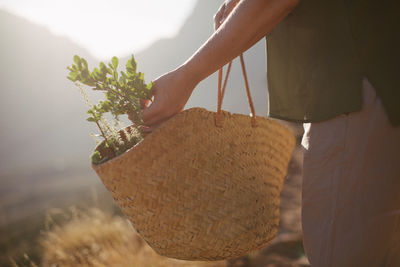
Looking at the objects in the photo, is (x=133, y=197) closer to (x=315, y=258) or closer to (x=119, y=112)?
(x=119, y=112)

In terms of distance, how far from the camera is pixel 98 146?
2.83 ft

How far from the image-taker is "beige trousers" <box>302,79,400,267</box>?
0.70 metres

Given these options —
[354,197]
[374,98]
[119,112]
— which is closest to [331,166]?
[354,197]

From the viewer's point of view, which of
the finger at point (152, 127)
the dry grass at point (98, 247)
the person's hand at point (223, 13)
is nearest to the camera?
the finger at point (152, 127)

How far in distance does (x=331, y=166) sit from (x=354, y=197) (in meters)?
0.10

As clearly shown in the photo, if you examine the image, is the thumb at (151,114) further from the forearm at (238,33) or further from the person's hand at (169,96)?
the forearm at (238,33)

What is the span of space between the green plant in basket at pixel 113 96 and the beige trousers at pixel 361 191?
0.57 meters

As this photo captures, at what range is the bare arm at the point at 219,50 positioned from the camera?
71cm

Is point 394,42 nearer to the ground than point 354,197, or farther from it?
farther from it

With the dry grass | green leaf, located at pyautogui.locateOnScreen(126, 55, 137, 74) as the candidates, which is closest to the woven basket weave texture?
green leaf, located at pyautogui.locateOnScreen(126, 55, 137, 74)

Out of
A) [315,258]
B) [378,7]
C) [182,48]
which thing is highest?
[182,48]

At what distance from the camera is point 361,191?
2.35 feet

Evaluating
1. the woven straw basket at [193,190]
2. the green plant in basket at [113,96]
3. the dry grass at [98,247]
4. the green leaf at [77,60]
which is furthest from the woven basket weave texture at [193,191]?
the dry grass at [98,247]

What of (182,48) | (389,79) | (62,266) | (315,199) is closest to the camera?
(389,79)
